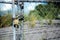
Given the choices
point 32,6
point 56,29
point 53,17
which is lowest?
point 56,29

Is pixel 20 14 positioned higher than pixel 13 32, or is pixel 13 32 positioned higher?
pixel 20 14

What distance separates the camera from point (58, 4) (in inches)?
95.0

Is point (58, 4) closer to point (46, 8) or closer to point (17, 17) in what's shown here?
point (46, 8)

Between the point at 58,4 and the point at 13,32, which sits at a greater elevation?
the point at 58,4

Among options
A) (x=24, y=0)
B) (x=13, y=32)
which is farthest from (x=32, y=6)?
(x=13, y=32)

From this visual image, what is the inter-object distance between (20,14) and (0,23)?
A: 0.97 feet

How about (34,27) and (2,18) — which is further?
(34,27)

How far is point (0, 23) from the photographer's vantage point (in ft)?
7.06

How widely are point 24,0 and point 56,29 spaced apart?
0.65 meters

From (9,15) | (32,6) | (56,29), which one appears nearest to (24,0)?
(32,6)

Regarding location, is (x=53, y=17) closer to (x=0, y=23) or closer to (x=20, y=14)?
(x=20, y=14)

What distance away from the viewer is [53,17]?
7.84 ft

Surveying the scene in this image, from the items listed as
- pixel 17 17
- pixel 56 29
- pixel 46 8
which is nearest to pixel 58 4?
pixel 46 8

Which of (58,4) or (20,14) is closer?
(20,14)
